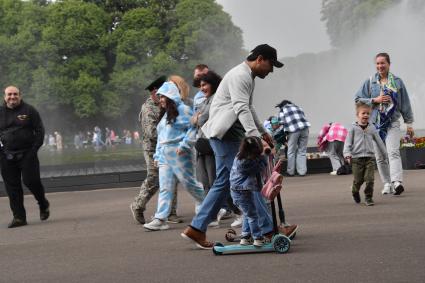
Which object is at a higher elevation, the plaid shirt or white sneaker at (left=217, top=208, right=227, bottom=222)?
the plaid shirt

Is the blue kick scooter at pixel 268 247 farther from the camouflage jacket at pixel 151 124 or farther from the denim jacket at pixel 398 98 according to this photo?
the denim jacket at pixel 398 98

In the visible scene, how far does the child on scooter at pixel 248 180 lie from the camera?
7.88 meters

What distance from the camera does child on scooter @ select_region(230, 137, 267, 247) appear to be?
788 cm

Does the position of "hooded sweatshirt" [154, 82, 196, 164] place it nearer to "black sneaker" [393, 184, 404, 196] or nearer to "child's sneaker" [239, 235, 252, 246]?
"child's sneaker" [239, 235, 252, 246]

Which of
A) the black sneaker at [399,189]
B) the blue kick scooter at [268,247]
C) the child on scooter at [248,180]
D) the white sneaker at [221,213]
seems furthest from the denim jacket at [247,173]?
the black sneaker at [399,189]

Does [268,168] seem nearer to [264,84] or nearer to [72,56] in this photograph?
[72,56]

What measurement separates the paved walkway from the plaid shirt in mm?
5533

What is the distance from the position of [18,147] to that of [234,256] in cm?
524

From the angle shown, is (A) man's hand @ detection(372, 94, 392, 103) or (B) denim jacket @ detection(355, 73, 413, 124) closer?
(A) man's hand @ detection(372, 94, 392, 103)

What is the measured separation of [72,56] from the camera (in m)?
71.2

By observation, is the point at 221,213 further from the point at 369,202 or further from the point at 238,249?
the point at 238,249

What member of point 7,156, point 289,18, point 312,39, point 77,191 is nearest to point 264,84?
point 312,39

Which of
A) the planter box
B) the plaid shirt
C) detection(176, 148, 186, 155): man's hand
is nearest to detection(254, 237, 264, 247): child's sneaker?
detection(176, 148, 186, 155): man's hand

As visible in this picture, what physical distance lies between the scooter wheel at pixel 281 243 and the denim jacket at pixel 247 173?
469mm
